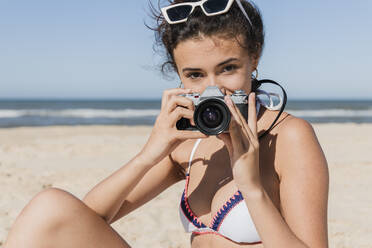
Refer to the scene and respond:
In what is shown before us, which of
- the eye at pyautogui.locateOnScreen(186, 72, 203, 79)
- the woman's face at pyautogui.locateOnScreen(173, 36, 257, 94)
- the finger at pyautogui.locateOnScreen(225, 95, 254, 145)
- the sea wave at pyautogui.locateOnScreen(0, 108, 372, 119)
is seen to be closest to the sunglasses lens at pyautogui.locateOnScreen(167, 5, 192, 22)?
the woman's face at pyautogui.locateOnScreen(173, 36, 257, 94)

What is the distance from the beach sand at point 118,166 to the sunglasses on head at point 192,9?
211cm

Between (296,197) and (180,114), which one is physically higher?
(180,114)

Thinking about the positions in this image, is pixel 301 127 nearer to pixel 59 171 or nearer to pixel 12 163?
pixel 59 171

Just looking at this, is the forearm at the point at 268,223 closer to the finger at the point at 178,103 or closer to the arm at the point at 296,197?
the arm at the point at 296,197

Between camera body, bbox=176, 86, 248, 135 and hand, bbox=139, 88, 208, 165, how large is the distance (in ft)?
0.31

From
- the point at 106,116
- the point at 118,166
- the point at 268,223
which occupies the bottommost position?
the point at 106,116

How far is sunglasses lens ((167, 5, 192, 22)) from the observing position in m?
1.73

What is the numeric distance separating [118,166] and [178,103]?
5.04 meters

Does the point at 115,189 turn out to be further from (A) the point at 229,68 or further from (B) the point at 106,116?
(B) the point at 106,116

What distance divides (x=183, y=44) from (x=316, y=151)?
2.34 feet

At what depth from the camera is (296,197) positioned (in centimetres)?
142

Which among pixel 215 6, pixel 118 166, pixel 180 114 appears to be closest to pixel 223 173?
pixel 180 114

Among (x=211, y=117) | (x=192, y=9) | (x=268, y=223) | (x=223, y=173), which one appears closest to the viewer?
(x=268, y=223)

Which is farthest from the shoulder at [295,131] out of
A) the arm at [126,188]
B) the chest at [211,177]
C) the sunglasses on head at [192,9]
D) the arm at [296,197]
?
the arm at [126,188]
